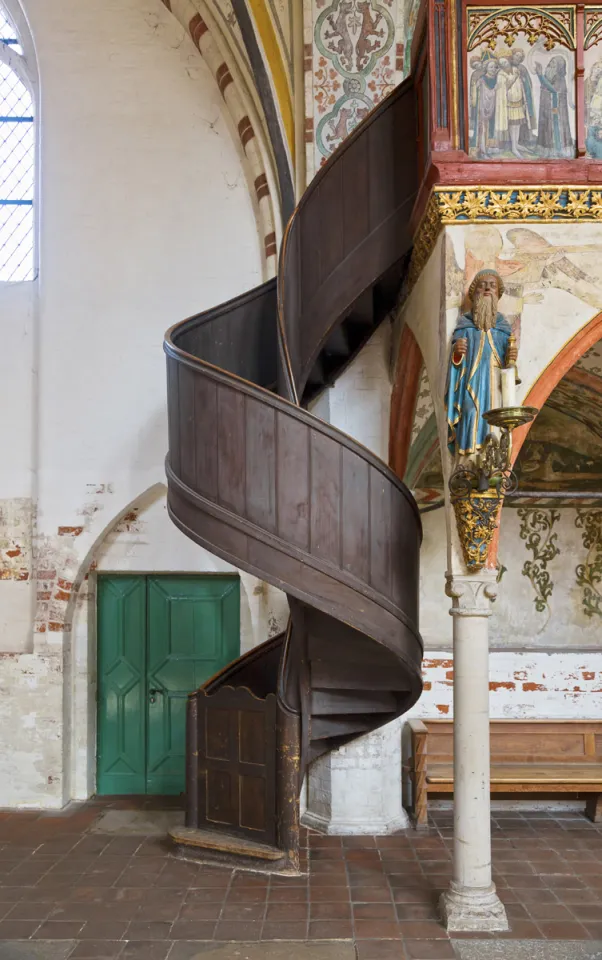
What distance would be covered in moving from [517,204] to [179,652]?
4.30m

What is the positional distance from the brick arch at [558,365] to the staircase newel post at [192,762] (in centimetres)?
269

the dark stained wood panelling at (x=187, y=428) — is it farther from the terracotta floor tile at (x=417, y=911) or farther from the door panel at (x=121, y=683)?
the terracotta floor tile at (x=417, y=911)

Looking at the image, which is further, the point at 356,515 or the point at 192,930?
the point at 356,515

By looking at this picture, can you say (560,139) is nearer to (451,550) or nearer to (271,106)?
(451,550)

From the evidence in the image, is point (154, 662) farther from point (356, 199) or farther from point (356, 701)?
point (356, 199)

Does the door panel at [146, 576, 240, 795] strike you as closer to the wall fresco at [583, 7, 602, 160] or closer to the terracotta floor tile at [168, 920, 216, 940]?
the terracotta floor tile at [168, 920, 216, 940]

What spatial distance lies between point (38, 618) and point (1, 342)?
2274 millimetres

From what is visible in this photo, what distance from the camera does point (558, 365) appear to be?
4.40 metres

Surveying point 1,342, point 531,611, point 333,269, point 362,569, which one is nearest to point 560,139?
point 333,269

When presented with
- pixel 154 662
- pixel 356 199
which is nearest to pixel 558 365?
pixel 356 199

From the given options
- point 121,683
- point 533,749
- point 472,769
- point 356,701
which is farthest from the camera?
point 121,683

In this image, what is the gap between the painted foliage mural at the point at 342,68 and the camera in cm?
589

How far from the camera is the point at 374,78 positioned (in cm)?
591

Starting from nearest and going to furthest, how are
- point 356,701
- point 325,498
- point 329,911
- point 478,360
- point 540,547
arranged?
point 478,360 < point 325,498 < point 329,911 < point 356,701 < point 540,547
